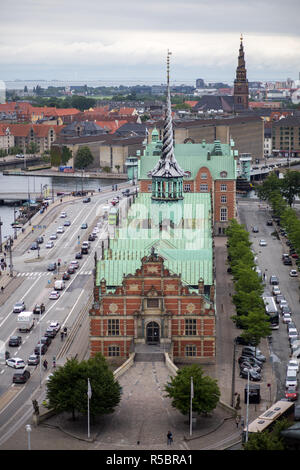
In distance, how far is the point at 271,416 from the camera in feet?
234

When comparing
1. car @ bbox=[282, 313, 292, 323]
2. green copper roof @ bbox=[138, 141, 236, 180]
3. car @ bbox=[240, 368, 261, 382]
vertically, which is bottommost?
car @ bbox=[240, 368, 261, 382]

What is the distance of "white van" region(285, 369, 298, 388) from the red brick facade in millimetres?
7520

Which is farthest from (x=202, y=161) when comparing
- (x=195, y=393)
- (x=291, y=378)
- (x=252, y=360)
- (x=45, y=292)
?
(x=195, y=393)

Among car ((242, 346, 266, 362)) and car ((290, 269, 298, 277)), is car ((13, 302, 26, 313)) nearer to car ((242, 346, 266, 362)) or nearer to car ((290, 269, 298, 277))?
car ((242, 346, 266, 362))

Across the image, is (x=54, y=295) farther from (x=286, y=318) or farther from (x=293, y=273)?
(x=293, y=273)

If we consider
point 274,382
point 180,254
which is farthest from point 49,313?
point 274,382

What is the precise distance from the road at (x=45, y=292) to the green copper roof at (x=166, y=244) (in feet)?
30.2

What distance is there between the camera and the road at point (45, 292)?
8206 cm

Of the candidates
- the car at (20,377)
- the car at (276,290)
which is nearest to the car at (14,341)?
the car at (20,377)

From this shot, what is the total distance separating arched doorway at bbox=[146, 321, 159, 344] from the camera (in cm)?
8688

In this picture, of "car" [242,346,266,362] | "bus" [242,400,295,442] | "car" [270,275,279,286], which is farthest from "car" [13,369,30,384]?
"car" [270,275,279,286]

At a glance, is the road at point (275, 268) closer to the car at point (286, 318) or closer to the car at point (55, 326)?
the car at point (286, 318)

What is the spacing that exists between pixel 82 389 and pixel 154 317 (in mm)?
15841
